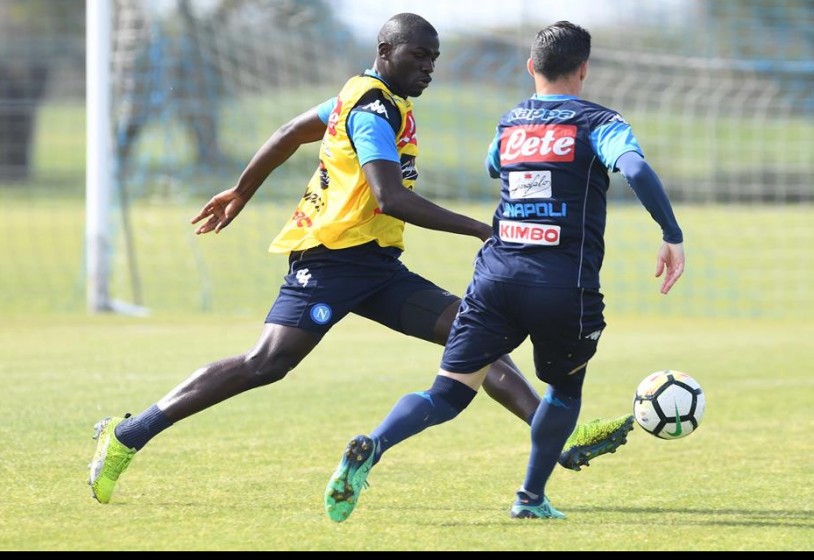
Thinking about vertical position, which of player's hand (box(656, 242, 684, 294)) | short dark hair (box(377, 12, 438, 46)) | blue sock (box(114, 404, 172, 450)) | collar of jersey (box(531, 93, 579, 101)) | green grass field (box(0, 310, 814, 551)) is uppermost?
short dark hair (box(377, 12, 438, 46))

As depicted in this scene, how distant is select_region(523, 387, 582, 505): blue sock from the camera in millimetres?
5840

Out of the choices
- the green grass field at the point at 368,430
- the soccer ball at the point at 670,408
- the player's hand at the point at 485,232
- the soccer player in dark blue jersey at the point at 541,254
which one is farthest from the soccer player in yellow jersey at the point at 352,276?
the soccer player in dark blue jersey at the point at 541,254

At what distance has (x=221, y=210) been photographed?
6980 millimetres

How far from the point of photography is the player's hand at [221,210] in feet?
22.6

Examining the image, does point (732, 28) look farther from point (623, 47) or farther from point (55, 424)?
point (55, 424)

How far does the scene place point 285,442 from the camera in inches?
312

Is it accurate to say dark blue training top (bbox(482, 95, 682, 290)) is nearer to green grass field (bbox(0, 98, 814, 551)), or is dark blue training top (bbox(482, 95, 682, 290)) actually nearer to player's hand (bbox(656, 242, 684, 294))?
player's hand (bbox(656, 242, 684, 294))

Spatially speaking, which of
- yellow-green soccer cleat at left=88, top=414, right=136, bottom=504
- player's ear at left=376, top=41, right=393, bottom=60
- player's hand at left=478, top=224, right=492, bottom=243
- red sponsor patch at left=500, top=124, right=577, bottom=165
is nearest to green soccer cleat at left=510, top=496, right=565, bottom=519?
player's hand at left=478, top=224, right=492, bottom=243

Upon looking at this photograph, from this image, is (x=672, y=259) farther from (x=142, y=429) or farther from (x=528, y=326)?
(x=142, y=429)

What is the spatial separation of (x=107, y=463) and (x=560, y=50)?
2751 mm

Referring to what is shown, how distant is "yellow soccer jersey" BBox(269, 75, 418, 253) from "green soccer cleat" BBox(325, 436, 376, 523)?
1.21 m

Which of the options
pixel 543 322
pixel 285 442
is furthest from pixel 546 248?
pixel 285 442

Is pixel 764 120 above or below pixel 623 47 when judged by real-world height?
below

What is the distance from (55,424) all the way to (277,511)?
2911mm
